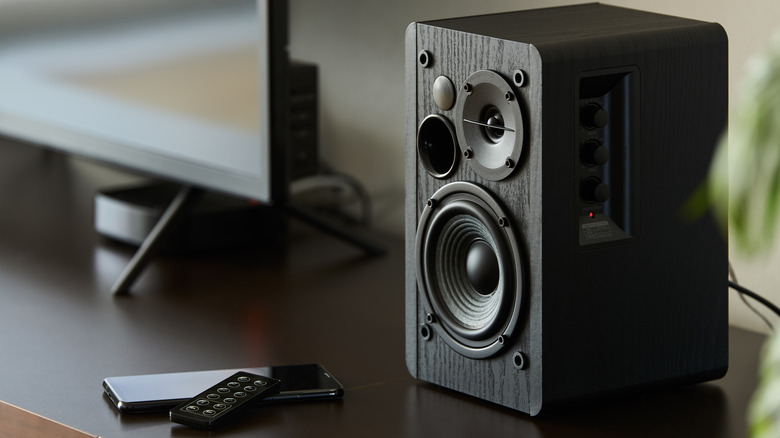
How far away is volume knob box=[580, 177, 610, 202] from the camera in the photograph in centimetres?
87

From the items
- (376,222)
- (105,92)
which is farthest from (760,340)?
(105,92)

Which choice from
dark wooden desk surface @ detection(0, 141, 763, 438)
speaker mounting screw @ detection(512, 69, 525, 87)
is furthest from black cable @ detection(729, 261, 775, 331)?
speaker mounting screw @ detection(512, 69, 525, 87)

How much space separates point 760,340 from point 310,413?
1.55 ft

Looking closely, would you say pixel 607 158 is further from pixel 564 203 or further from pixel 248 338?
pixel 248 338

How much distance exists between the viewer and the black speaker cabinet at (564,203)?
0.84 m

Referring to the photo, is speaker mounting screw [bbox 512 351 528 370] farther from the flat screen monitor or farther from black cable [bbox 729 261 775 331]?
the flat screen monitor

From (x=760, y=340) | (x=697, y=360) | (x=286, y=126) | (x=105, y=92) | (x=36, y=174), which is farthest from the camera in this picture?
Result: (x=36, y=174)

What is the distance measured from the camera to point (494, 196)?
87 cm

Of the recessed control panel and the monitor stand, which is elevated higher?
the recessed control panel

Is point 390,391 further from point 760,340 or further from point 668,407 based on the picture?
point 760,340

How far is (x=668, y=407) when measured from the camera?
928 millimetres

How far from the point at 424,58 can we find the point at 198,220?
23.7 inches

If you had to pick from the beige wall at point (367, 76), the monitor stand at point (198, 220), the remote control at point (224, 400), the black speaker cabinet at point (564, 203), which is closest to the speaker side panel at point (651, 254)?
the black speaker cabinet at point (564, 203)

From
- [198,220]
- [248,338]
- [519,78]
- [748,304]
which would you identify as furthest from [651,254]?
[198,220]
